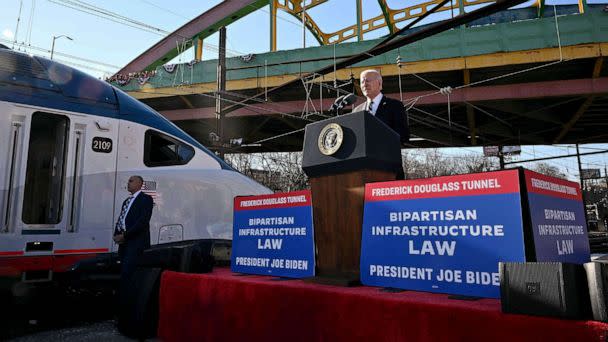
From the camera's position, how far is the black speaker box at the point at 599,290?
4.26ft

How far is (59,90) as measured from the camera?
222 inches

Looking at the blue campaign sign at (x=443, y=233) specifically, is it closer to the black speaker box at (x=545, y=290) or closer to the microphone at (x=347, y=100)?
the black speaker box at (x=545, y=290)

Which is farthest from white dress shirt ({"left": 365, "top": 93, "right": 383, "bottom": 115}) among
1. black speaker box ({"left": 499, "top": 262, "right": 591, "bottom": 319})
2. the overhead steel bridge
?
the overhead steel bridge

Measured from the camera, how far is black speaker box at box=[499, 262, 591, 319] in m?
1.36

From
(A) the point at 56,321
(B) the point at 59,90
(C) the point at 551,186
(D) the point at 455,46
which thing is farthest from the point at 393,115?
(D) the point at 455,46

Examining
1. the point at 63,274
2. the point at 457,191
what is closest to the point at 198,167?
the point at 63,274

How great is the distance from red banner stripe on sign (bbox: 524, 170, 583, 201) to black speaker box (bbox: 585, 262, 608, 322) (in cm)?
50

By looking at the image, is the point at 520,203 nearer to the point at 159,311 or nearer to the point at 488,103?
the point at 159,311

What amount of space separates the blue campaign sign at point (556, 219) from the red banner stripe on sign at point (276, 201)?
53.3 inches

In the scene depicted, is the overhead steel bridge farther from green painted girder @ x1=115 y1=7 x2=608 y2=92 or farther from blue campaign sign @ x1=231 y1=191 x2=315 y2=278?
blue campaign sign @ x1=231 y1=191 x2=315 y2=278

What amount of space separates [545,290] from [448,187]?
0.68 metres

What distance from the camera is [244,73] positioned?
1720 centimetres

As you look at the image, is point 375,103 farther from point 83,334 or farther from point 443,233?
point 83,334

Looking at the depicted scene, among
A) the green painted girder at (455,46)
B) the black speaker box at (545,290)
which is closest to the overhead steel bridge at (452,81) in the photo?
the green painted girder at (455,46)
